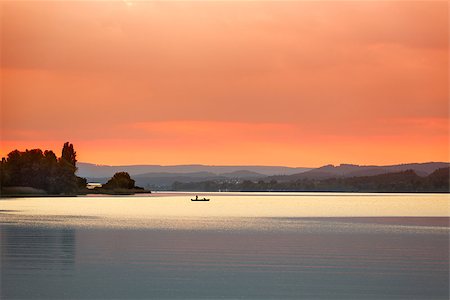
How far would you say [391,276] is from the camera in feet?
124

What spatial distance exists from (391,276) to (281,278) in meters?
5.30

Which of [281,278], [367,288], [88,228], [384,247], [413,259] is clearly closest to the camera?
[367,288]

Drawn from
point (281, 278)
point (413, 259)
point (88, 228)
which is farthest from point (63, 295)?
point (88, 228)

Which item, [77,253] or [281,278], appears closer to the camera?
[281,278]

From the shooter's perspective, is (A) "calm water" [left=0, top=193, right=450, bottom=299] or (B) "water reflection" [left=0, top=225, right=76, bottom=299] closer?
(A) "calm water" [left=0, top=193, right=450, bottom=299]

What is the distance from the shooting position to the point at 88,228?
237 ft

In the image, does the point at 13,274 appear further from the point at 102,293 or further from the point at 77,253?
the point at 77,253

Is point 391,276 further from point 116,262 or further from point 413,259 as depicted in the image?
point 116,262

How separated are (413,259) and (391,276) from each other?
8.53 metres

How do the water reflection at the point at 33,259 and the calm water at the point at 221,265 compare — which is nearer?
the calm water at the point at 221,265

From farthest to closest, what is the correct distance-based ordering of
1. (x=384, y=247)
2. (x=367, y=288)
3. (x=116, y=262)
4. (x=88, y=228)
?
(x=88, y=228), (x=384, y=247), (x=116, y=262), (x=367, y=288)

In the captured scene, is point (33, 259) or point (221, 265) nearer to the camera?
point (221, 265)

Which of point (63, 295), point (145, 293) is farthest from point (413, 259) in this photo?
point (63, 295)

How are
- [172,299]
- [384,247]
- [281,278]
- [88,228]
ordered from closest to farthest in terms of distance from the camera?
[172,299] < [281,278] < [384,247] < [88,228]
